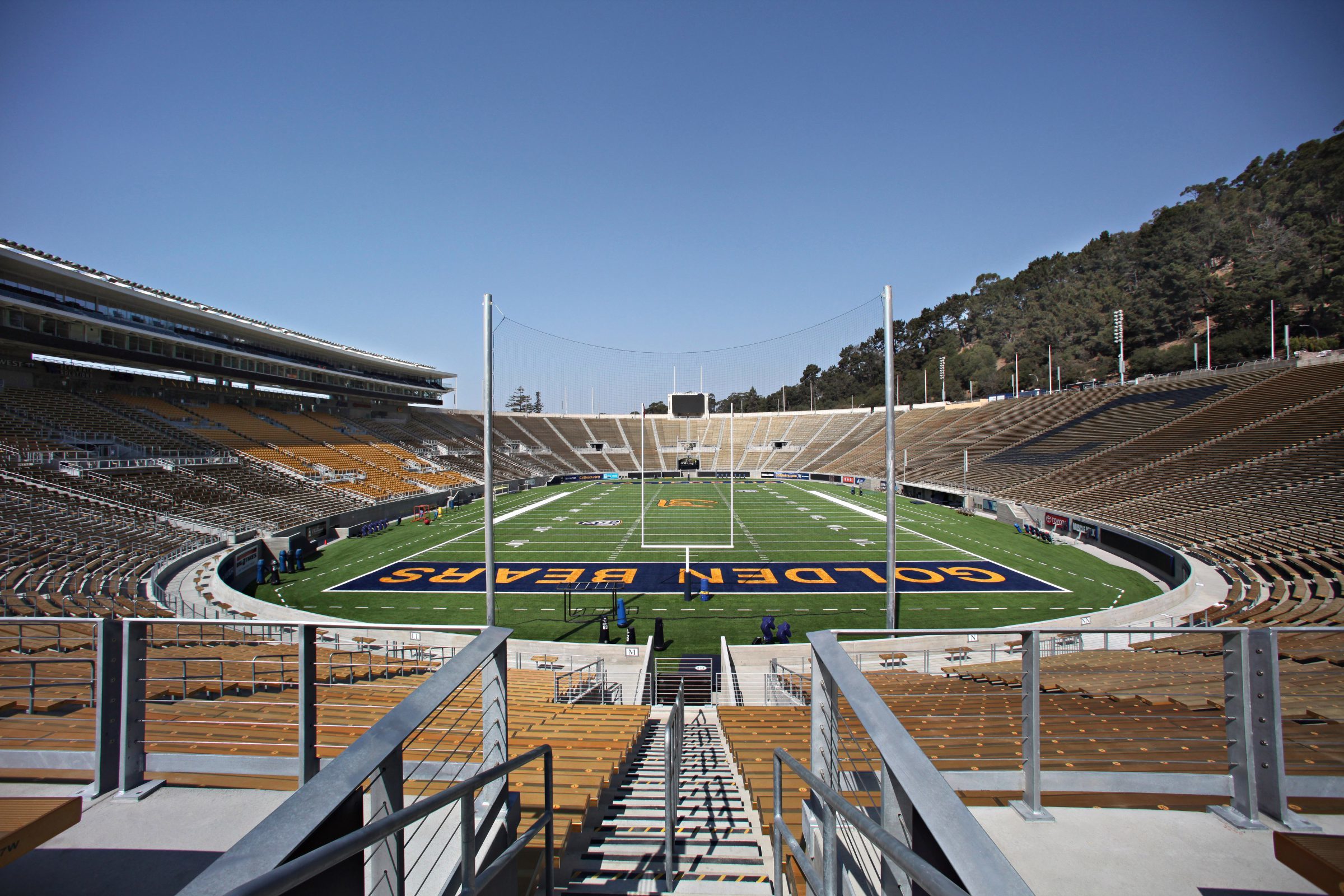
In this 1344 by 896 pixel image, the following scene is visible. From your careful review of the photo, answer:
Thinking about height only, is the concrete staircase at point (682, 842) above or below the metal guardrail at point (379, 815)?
below

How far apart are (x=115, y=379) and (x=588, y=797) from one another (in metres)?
38.0

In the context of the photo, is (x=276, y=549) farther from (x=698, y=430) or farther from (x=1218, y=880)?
(x=698, y=430)

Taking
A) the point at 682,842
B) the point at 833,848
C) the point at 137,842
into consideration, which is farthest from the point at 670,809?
the point at 137,842

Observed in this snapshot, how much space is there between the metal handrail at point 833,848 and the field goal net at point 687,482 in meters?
17.2

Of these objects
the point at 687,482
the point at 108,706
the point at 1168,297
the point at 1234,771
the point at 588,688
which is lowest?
the point at 588,688

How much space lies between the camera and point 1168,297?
60.7 meters

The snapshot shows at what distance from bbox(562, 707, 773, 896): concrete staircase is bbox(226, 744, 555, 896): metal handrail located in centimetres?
92

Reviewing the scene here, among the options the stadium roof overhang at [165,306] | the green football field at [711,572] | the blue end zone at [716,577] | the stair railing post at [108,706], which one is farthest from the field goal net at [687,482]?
the stadium roof overhang at [165,306]

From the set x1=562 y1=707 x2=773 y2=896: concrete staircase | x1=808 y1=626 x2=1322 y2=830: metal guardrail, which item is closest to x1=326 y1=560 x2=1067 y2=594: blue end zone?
x1=562 y1=707 x2=773 y2=896: concrete staircase

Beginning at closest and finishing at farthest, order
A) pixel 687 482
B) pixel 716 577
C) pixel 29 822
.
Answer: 1. pixel 29 822
2. pixel 716 577
3. pixel 687 482

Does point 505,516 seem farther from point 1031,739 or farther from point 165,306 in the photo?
point 1031,739

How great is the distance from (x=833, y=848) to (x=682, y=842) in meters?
2.59

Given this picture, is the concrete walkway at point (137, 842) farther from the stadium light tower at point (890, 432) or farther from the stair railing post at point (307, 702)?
the stadium light tower at point (890, 432)

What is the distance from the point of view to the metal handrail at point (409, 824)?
0.91m
